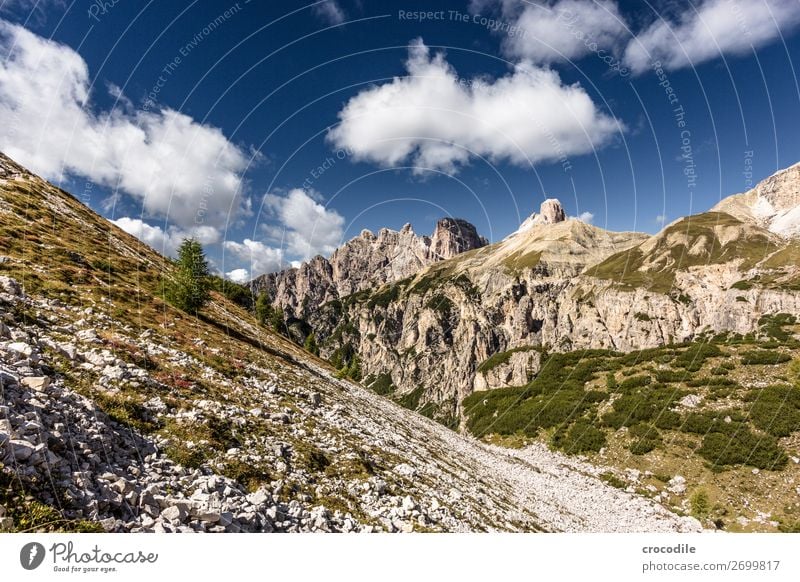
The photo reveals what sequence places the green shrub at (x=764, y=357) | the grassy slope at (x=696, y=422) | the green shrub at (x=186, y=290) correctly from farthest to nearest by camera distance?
the green shrub at (x=764, y=357)
the grassy slope at (x=696, y=422)
the green shrub at (x=186, y=290)

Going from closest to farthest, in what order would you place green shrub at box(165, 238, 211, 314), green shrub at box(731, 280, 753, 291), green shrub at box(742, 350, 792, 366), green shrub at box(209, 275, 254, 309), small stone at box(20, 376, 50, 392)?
small stone at box(20, 376, 50, 392) → green shrub at box(165, 238, 211, 314) → green shrub at box(742, 350, 792, 366) → green shrub at box(209, 275, 254, 309) → green shrub at box(731, 280, 753, 291)

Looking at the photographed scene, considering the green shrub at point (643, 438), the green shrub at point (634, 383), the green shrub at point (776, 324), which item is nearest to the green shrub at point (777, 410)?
the green shrub at point (643, 438)

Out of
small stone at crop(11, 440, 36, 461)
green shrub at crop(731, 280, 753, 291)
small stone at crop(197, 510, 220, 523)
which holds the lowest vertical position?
small stone at crop(197, 510, 220, 523)

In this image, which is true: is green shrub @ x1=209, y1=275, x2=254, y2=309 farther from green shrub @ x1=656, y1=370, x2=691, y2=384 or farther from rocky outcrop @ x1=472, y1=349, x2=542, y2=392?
rocky outcrop @ x1=472, y1=349, x2=542, y2=392

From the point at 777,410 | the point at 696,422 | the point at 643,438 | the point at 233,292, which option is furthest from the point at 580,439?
the point at 233,292

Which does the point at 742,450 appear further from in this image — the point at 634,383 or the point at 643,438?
the point at 634,383

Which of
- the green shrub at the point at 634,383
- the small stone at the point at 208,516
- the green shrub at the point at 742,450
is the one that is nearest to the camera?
the small stone at the point at 208,516

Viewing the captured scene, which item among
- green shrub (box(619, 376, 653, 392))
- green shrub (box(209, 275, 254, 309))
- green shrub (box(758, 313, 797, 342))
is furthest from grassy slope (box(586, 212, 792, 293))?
green shrub (box(209, 275, 254, 309))
